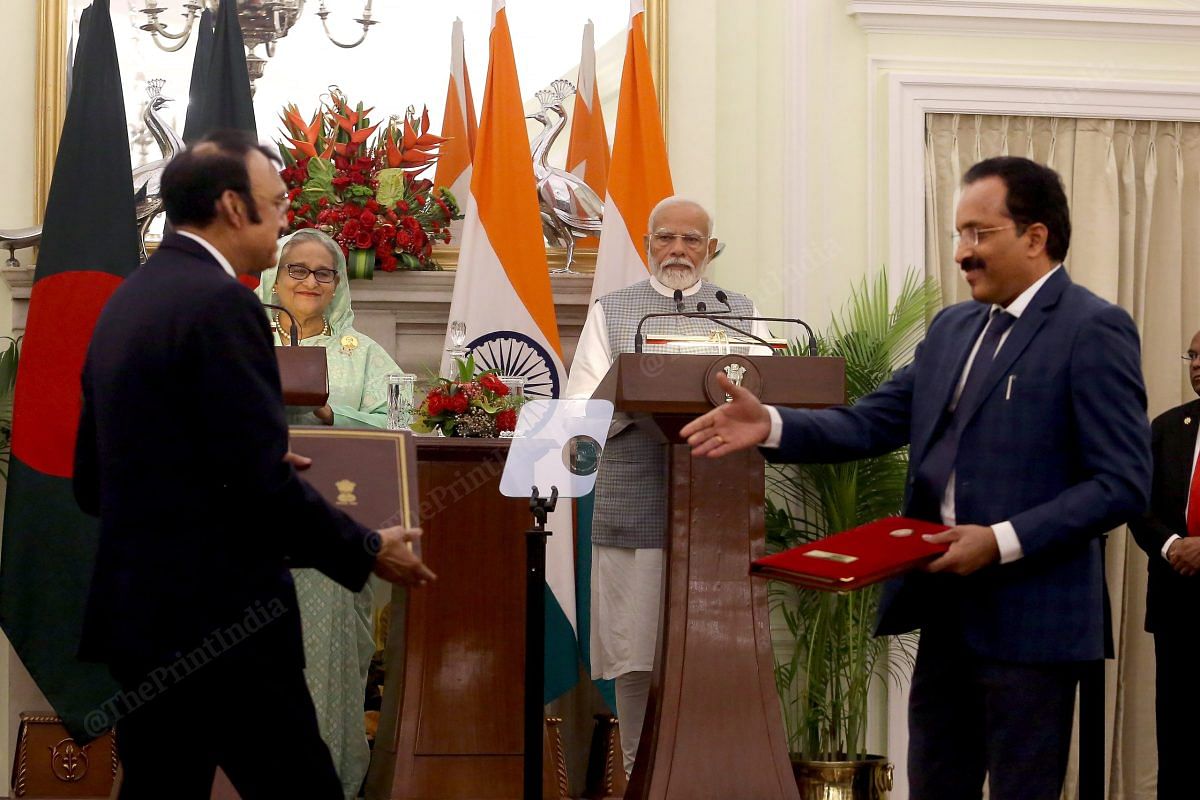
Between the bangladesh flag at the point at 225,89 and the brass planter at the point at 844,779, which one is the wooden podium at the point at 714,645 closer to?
the brass planter at the point at 844,779

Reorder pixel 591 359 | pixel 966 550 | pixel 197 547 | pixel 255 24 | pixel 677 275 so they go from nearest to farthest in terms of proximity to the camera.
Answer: pixel 197 547, pixel 966 550, pixel 591 359, pixel 677 275, pixel 255 24

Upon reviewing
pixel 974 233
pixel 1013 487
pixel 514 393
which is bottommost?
pixel 1013 487

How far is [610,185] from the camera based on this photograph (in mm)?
5406

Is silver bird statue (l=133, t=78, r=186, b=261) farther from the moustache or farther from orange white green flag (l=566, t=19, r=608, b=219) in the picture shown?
the moustache

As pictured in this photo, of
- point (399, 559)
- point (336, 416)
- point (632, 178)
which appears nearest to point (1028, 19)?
point (632, 178)

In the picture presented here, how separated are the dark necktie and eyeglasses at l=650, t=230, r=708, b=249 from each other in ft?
5.72

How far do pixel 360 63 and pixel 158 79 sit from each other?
0.76m

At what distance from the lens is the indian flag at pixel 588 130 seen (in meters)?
5.82

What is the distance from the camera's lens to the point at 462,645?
443 cm

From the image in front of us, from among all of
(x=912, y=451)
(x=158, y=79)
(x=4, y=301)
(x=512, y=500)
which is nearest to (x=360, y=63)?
(x=158, y=79)

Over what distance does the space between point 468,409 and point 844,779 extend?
180cm

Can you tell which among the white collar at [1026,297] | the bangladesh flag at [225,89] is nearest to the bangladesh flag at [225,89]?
the bangladesh flag at [225,89]

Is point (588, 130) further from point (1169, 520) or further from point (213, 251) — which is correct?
point (213, 251)

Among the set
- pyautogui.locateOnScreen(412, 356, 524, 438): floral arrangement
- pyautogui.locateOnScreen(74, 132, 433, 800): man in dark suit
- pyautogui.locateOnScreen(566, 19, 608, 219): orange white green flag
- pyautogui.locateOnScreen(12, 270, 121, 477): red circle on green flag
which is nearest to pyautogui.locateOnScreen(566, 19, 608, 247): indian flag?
A: pyautogui.locateOnScreen(566, 19, 608, 219): orange white green flag
